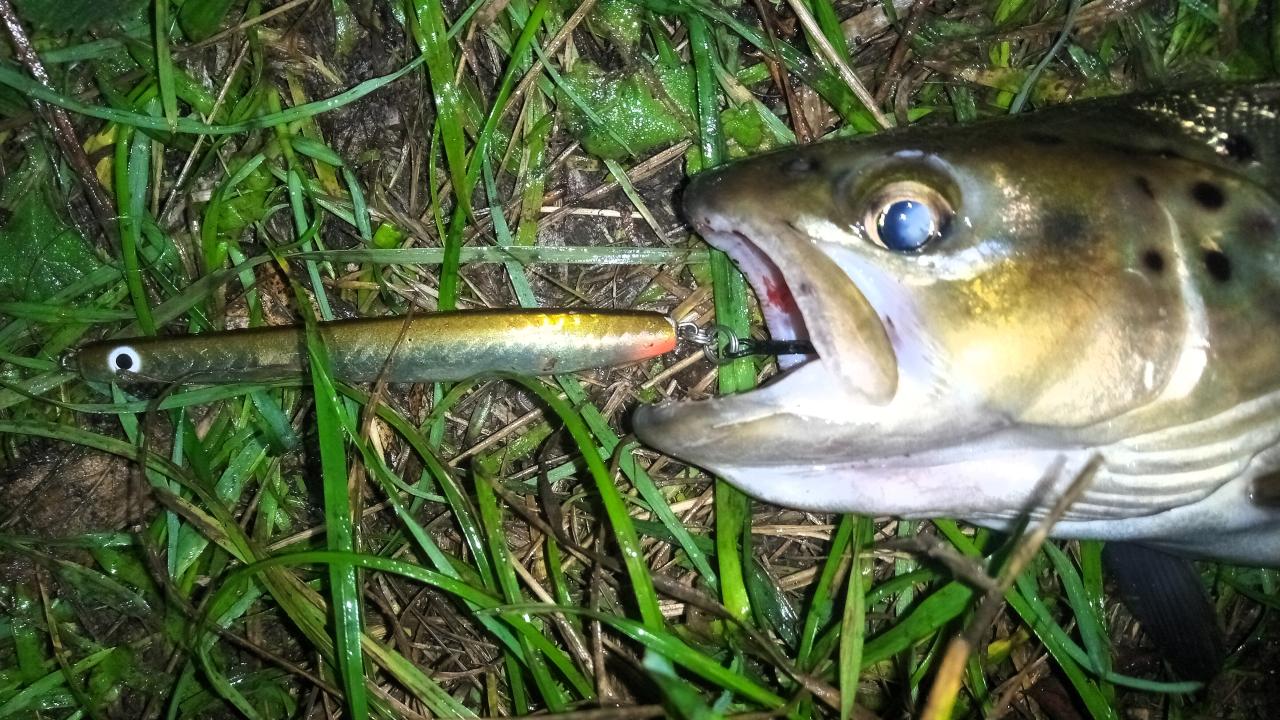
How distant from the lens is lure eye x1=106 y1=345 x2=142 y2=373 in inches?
84.6

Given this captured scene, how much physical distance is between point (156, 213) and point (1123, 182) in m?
2.33

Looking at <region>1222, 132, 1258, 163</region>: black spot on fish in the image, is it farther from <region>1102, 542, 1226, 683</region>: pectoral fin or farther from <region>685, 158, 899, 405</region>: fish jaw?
<region>1102, 542, 1226, 683</region>: pectoral fin

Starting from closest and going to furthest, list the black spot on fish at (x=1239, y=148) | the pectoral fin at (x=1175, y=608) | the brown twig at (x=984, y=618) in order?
the brown twig at (x=984, y=618), the black spot on fish at (x=1239, y=148), the pectoral fin at (x=1175, y=608)

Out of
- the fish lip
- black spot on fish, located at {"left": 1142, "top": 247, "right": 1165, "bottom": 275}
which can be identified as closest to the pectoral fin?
black spot on fish, located at {"left": 1142, "top": 247, "right": 1165, "bottom": 275}

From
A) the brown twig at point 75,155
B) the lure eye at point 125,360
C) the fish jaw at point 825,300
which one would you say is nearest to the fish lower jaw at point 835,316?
the fish jaw at point 825,300

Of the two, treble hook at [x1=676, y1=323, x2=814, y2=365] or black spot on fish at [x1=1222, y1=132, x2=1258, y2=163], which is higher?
black spot on fish at [x1=1222, y1=132, x2=1258, y2=163]

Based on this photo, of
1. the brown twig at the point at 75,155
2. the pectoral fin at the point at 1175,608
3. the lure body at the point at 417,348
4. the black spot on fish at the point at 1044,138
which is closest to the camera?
the black spot on fish at the point at 1044,138

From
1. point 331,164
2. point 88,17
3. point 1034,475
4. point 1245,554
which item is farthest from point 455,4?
point 1245,554

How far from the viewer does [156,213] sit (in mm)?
2381

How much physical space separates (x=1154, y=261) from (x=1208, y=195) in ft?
0.69

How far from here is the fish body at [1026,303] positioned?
1.55 m

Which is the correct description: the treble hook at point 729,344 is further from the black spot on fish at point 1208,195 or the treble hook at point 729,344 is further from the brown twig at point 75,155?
the brown twig at point 75,155

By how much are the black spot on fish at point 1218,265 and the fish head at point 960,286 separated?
82mm

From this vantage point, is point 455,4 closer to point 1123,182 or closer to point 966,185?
point 966,185
